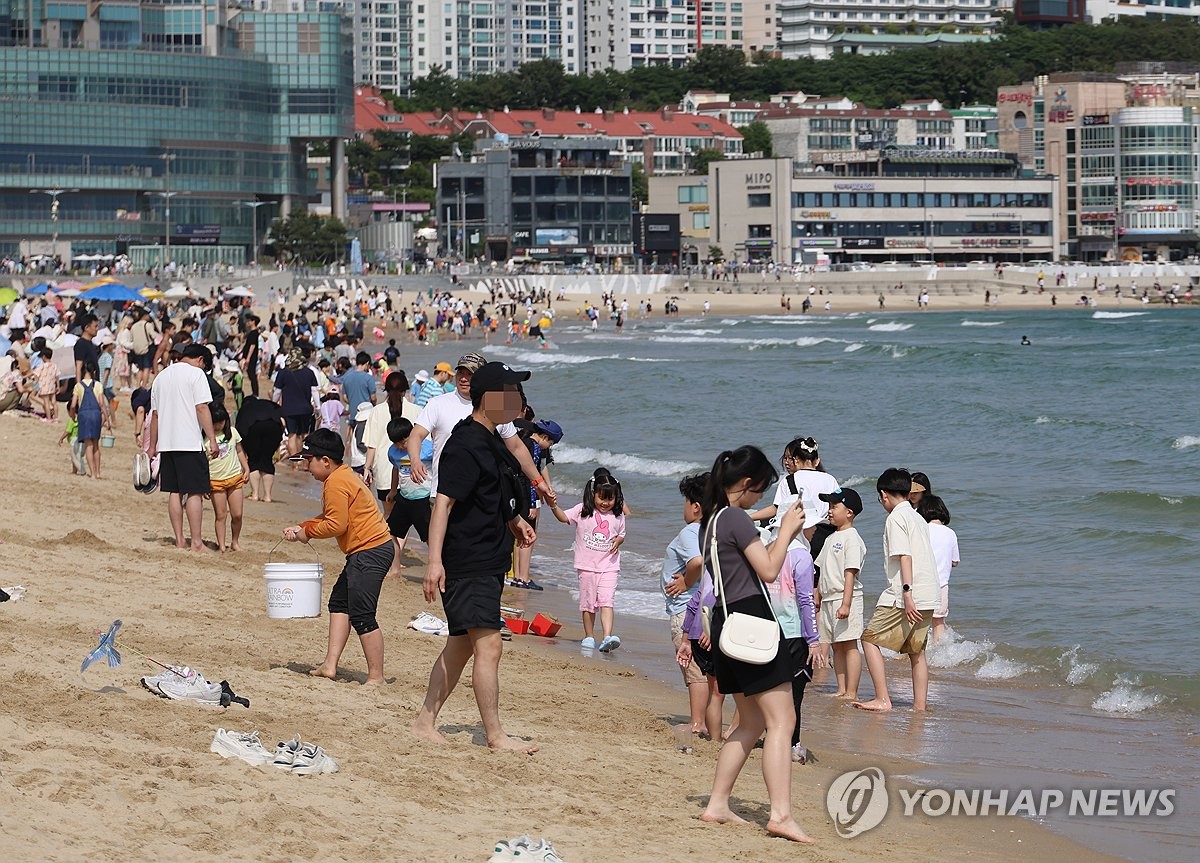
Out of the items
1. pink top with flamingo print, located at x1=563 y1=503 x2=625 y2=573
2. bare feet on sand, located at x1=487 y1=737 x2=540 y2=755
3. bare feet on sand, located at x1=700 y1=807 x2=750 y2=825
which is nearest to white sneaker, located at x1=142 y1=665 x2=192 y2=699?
bare feet on sand, located at x1=487 y1=737 x2=540 y2=755

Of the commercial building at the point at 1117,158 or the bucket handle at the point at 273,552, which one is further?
the commercial building at the point at 1117,158

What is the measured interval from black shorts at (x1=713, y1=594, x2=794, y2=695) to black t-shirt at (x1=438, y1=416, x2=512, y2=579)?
3.87 feet

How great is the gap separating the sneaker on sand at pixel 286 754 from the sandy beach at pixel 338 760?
0.22 feet

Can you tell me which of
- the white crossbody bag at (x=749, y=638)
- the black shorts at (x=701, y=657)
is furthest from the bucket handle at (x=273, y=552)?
the white crossbody bag at (x=749, y=638)

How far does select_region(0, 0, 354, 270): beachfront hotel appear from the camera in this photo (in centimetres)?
10550

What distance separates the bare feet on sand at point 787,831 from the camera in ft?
21.5

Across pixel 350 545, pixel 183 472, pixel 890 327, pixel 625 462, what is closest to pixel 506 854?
pixel 350 545

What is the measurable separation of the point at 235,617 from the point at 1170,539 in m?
10.2

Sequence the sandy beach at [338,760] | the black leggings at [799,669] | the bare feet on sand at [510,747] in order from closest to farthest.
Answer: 1. the sandy beach at [338,760]
2. the black leggings at [799,669]
3. the bare feet on sand at [510,747]

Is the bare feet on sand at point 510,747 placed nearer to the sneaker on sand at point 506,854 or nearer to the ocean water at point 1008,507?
the sneaker on sand at point 506,854

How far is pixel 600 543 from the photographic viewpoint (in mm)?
10719

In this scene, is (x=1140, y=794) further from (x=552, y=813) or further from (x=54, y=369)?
(x=54, y=369)

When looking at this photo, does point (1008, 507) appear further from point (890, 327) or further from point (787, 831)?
point (890, 327)

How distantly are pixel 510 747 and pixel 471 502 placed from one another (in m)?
1.18
